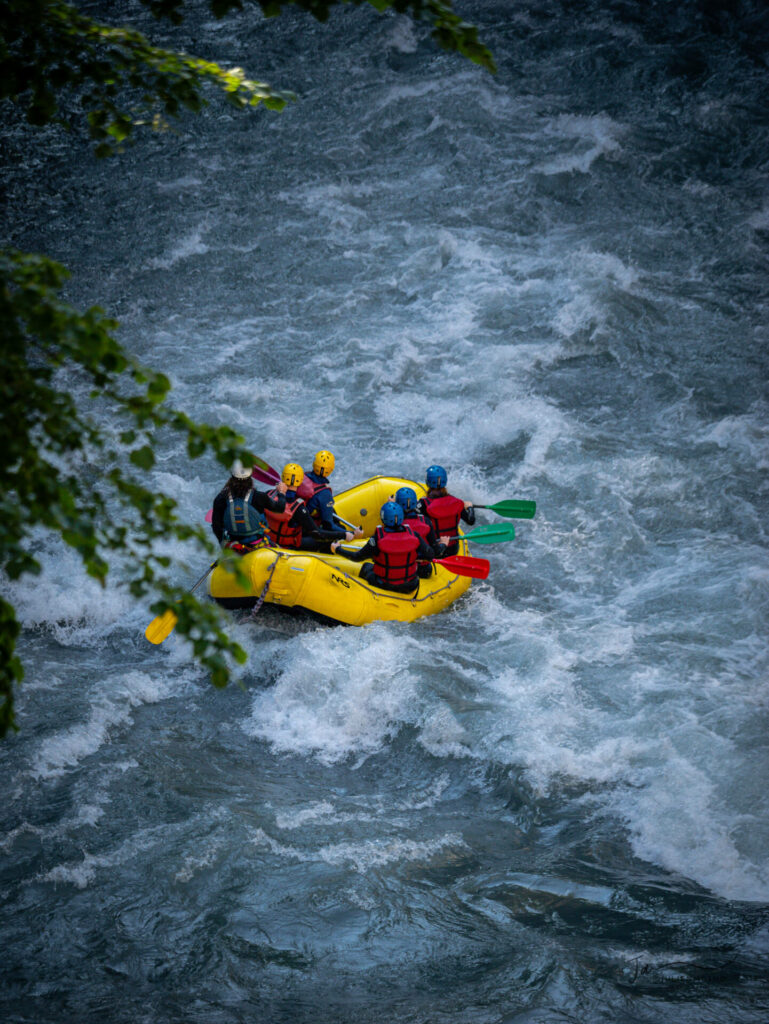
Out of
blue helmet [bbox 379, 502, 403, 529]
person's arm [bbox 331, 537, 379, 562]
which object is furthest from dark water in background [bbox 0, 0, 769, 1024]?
blue helmet [bbox 379, 502, 403, 529]

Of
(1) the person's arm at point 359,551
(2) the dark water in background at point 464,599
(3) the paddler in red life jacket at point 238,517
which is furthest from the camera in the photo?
(1) the person's arm at point 359,551

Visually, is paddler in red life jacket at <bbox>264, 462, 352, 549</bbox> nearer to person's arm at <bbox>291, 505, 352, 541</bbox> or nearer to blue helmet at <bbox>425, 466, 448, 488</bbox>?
person's arm at <bbox>291, 505, 352, 541</bbox>

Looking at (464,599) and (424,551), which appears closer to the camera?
(424,551)

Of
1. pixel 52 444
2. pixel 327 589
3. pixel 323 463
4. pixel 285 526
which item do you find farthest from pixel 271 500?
pixel 52 444

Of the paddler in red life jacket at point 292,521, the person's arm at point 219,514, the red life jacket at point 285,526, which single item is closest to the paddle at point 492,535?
the paddler in red life jacket at point 292,521

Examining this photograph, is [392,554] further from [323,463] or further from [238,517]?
[238,517]

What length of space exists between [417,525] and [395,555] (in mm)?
391

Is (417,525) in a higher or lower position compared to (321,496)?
lower

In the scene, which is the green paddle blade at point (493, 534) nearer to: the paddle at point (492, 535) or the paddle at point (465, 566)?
the paddle at point (492, 535)

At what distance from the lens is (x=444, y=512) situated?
765 cm

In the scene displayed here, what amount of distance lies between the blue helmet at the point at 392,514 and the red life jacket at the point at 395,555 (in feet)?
0.25

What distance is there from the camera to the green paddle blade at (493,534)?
7.72m

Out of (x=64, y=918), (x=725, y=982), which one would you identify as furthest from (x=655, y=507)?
(x=64, y=918)

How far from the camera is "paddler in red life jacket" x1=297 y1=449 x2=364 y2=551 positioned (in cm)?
743
